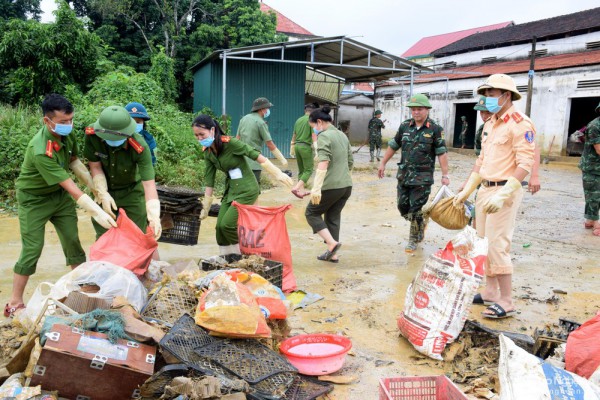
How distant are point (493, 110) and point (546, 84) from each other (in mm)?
16503

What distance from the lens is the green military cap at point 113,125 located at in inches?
147

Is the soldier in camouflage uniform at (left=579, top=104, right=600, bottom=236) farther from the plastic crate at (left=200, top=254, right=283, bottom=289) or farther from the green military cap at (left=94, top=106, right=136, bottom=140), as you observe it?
the green military cap at (left=94, top=106, right=136, bottom=140)

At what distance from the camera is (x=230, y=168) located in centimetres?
447

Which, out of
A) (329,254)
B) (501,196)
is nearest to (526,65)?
(329,254)

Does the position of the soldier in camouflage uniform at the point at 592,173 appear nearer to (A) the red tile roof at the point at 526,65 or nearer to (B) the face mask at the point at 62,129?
(B) the face mask at the point at 62,129

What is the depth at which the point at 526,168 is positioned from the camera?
142 inches

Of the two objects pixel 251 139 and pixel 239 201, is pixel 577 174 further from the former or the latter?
pixel 239 201

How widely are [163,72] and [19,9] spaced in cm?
1056

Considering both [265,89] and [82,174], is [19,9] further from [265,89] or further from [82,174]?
[82,174]

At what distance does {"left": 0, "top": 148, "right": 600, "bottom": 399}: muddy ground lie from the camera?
3.38 m

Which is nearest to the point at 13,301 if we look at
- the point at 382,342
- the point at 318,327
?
the point at 318,327

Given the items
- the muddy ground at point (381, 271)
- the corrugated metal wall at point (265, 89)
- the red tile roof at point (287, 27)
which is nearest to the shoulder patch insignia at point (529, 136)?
the muddy ground at point (381, 271)

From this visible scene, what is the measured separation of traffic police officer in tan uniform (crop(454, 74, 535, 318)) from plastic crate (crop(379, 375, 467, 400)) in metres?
1.53

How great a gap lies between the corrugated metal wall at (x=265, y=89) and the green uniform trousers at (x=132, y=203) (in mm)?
10014
